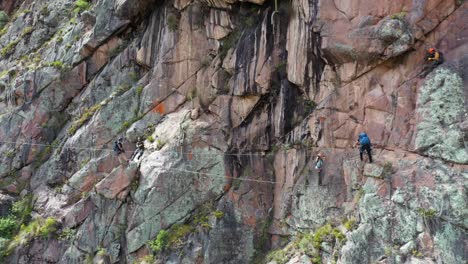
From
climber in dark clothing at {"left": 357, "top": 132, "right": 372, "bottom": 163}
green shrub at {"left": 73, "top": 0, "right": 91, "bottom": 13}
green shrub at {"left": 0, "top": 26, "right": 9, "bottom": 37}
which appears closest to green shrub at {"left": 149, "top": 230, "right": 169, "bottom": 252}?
climber in dark clothing at {"left": 357, "top": 132, "right": 372, "bottom": 163}

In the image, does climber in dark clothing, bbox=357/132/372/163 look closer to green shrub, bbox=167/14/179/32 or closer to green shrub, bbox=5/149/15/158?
green shrub, bbox=167/14/179/32

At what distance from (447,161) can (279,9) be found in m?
8.67

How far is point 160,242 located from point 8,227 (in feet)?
25.8

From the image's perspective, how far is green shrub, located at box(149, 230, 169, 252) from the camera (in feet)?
54.8

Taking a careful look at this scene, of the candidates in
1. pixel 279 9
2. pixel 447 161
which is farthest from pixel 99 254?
pixel 447 161

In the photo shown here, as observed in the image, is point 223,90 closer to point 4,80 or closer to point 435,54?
point 435,54

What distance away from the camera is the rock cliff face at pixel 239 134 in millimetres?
12914

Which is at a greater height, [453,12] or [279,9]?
[279,9]

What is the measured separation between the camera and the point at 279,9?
17.5m

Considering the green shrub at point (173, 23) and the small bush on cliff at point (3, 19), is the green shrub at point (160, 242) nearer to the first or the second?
the green shrub at point (173, 23)

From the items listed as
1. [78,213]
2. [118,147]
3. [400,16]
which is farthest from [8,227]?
[400,16]

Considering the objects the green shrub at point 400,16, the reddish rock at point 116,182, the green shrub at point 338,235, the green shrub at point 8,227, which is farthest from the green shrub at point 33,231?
the green shrub at point 400,16

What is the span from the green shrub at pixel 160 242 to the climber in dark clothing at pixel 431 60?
10.6 metres

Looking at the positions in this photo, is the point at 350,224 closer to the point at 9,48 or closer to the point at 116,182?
the point at 116,182
